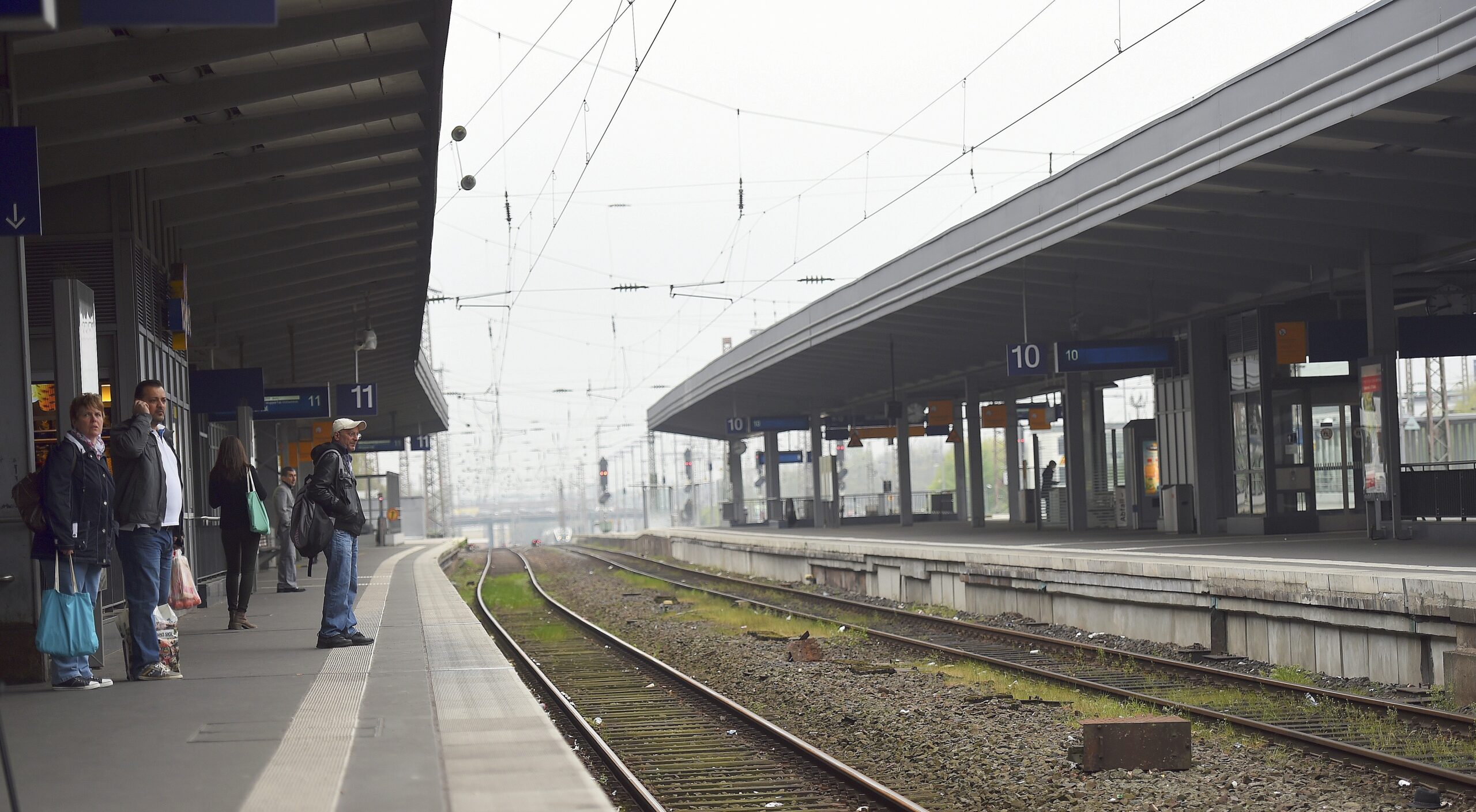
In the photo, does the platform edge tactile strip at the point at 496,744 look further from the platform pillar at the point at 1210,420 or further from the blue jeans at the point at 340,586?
the platform pillar at the point at 1210,420

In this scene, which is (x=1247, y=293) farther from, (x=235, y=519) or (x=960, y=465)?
(x=960, y=465)

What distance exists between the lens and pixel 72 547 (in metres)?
7.73

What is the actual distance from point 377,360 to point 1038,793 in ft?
85.6

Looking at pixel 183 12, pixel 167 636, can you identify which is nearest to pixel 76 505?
pixel 167 636

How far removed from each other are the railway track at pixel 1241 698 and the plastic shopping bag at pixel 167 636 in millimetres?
6931

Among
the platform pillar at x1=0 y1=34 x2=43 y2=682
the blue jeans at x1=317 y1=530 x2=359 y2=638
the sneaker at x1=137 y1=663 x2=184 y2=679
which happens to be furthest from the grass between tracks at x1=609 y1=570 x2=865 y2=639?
the platform pillar at x1=0 y1=34 x2=43 y2=682

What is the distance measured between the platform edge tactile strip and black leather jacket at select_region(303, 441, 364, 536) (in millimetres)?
1222

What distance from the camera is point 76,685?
8.43 m

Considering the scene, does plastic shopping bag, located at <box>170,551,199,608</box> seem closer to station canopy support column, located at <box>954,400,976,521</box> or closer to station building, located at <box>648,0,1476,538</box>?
station building, located at <box>648,0,1476,538</box>

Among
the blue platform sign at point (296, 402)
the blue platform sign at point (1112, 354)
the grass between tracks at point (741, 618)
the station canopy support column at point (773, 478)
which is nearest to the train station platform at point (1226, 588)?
the grass between tracks at point (741, 618)

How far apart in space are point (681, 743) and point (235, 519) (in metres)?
5.06

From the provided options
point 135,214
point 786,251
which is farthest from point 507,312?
point 135,214

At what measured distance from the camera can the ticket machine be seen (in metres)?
27.5

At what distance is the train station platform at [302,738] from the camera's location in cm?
549
